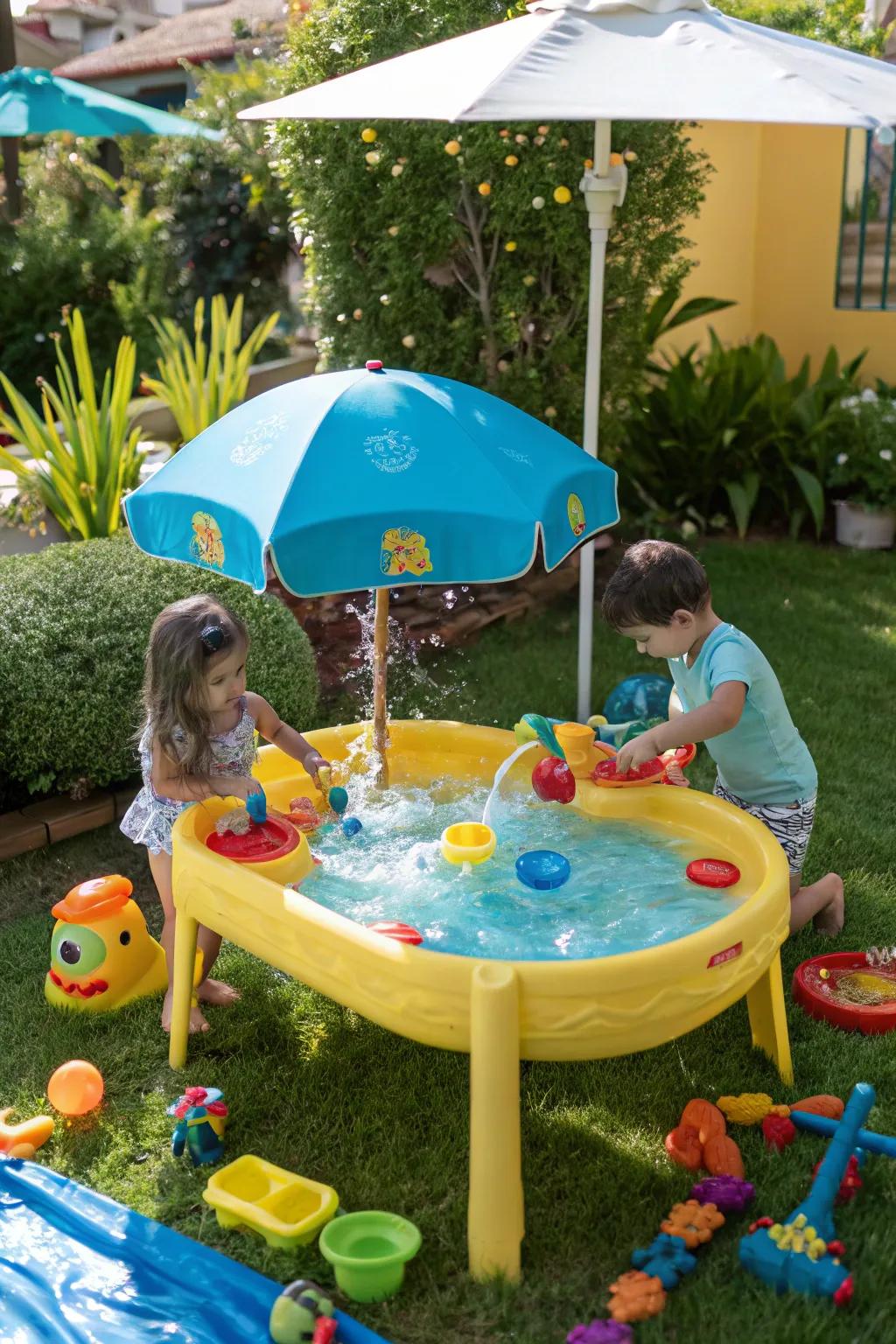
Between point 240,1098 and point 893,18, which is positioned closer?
point 240,1098

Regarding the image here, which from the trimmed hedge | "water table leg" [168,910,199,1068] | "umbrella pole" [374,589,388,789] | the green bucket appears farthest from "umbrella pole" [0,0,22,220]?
the green bucket

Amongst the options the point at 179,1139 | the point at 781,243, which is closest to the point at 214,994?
the point at 179,1139

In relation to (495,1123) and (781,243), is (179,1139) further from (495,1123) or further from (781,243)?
(781,243)

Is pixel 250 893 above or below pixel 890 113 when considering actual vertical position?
below

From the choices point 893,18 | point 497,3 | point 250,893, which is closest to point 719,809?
point 250,893

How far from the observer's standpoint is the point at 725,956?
105 inches

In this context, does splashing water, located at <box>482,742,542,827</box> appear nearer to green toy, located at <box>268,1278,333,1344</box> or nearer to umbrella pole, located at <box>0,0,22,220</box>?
green toy, located at <box>268,1278,333,1344</box>

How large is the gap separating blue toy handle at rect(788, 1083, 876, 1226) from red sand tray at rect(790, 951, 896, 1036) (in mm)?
630

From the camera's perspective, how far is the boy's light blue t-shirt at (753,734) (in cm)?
334

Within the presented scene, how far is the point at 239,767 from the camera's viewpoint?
3482 millimetres

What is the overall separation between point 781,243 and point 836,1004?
7190 mm

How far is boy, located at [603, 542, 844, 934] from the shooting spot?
10.7 ft

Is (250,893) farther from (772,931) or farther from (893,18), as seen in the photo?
(893,18)

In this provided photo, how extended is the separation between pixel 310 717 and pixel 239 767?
4.35 feet
